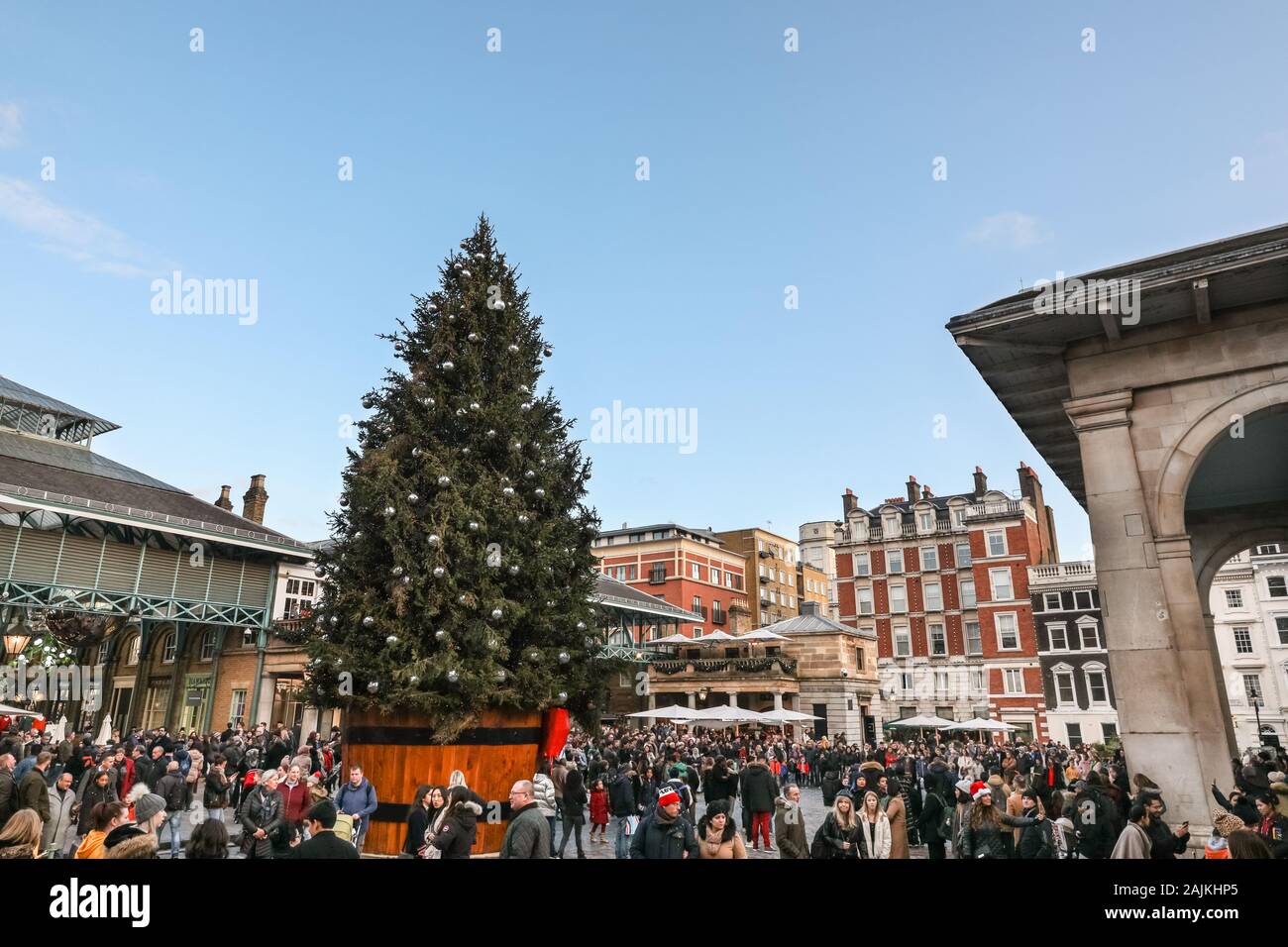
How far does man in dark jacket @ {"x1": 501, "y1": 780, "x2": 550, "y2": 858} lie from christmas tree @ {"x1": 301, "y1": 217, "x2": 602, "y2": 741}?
461 centimetres

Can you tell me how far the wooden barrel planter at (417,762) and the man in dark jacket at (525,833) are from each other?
198 inches

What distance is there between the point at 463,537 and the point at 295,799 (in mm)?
4262

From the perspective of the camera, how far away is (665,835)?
6.68 meters

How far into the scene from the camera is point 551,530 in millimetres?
13094

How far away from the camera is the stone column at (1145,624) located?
8.55 metres

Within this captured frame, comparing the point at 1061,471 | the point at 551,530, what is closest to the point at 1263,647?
the point at 1061,471

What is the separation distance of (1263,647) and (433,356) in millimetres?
59964

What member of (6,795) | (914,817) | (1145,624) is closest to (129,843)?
(6,795)

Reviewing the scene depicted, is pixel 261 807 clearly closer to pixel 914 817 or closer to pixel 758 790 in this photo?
pixel 758 790

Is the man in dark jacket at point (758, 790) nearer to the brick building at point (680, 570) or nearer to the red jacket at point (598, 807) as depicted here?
the red jacket at point (598, 807)

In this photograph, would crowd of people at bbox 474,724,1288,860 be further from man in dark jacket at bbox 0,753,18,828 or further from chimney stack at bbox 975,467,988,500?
chimney stack at bbox 975,467,988,500

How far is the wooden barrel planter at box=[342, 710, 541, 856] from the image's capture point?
10.9 m

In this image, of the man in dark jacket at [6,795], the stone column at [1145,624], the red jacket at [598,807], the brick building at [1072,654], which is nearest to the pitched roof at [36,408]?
the man in dark jacket at [6,795]
